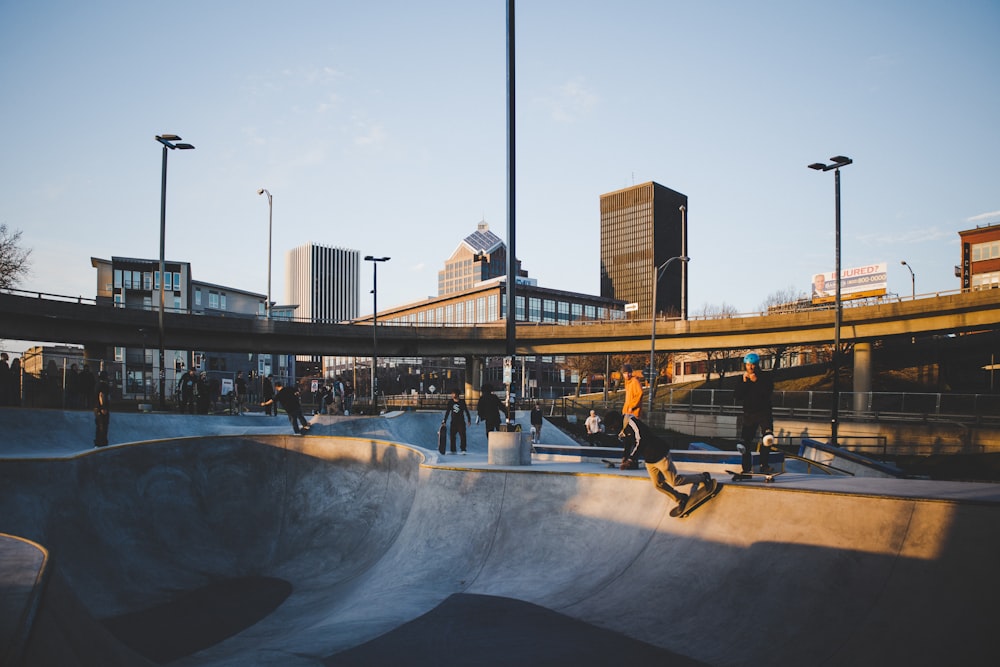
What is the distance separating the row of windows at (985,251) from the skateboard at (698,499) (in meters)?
88.8

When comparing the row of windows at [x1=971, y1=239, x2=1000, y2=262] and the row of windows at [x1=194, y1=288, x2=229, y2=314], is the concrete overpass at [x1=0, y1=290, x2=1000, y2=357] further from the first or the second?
the row of windows at [x1=194, y1=288, x2=229, y2=314]

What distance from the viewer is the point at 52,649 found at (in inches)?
155

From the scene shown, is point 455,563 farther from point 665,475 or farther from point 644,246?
point 644,246

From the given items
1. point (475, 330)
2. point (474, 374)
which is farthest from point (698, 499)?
point (474, 374)

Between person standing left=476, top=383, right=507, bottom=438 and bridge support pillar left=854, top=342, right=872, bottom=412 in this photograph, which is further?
bridge support pillar left=854, top=342, right=872, bottom=412

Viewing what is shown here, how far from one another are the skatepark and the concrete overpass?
81.6ft

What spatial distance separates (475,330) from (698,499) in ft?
141

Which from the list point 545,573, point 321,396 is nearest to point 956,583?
point 545,573

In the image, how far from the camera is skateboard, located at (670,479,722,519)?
7.77 metres

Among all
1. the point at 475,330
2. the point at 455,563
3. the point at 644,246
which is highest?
the point at 644,246

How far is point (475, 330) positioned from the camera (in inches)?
1992

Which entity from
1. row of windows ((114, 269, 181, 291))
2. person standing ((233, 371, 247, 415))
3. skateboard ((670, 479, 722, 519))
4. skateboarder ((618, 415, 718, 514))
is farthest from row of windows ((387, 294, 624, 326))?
skateboard ((670, 479, 722, 519))

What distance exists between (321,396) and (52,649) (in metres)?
27.5

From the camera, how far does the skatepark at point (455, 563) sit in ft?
17.3
